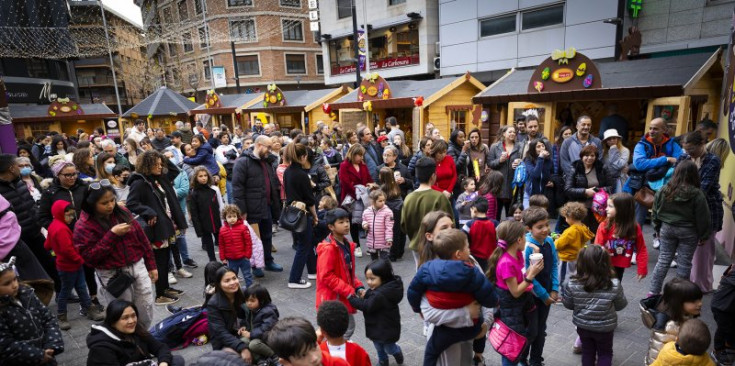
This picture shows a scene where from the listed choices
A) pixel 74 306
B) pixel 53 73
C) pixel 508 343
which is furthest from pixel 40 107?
pixel 508 343

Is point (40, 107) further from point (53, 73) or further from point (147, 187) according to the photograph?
point (147, 187)

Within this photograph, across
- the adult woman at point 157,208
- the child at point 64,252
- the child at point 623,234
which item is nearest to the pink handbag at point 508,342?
the child at point 623,234

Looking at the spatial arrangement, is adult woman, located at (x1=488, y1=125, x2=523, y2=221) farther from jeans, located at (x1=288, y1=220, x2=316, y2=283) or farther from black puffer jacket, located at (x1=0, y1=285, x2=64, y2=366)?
black puffer jacket, located at (x1=0, y1=285, x2=64, y2=366)

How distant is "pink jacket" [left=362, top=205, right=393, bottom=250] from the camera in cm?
527

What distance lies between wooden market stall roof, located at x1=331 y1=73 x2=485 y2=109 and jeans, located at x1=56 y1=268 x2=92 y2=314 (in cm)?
1028

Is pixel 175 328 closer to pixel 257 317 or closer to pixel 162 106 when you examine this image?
pixel 257 317

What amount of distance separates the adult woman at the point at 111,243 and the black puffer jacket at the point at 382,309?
6.68 ft

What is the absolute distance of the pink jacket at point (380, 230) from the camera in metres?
5.27

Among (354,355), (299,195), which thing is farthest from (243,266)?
(354,355)

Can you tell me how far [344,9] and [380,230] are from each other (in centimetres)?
2585

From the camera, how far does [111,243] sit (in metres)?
3.69

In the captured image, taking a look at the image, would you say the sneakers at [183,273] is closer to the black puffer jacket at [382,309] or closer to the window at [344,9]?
the black puffer jacket at [382,309]

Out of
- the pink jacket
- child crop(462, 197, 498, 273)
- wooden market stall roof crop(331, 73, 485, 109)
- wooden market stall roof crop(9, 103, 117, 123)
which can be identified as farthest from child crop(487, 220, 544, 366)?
wooden market stall roof crop(9, 103, 117, 123)

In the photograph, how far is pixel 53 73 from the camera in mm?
26562
